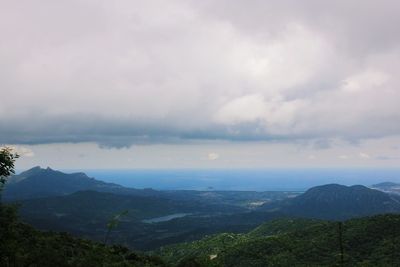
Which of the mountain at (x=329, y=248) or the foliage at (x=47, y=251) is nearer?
the foliage at (x=47, y=251)

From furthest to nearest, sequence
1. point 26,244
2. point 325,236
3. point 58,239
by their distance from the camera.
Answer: point 325,236, point 58,239, point 26,244

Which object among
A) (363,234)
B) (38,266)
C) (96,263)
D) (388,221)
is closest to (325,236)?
(363,234)

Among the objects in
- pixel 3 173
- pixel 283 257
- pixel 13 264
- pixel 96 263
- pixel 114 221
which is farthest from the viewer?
pixel 283 257

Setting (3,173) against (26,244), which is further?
(26,244)

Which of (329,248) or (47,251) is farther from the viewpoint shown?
(329,248)

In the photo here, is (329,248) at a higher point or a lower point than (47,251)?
lower

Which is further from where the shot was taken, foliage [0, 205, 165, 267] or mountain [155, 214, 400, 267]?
mountain [155, 214, 400, 267]

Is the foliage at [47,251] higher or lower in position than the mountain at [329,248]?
higher

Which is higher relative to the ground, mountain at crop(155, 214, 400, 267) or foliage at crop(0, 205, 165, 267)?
foliage at crop(0, 205, 165, 267)

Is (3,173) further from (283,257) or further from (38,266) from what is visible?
(283,257)

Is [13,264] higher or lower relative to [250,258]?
higher

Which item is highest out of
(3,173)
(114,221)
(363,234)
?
(3,173)
